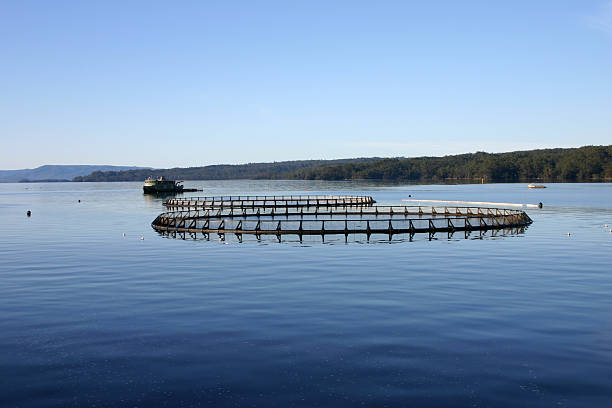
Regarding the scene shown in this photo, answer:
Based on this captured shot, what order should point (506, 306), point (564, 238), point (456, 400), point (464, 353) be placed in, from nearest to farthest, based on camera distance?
point (456, 400) < point (464, 353) < point (506, 306) < point (564, 238)

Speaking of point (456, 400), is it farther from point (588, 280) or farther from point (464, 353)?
point (588, 280)

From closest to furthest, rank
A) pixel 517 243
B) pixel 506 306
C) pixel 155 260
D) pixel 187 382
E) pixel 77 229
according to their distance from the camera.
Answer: pixel 187 382 → pixel 506 306 → pixel 155 260 → pixel 517 243 → pixel 77 229

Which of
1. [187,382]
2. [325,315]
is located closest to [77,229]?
[325,315]

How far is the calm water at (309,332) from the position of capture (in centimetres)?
1753

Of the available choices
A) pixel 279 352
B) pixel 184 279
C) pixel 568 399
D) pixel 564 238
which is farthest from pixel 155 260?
pixel 564 238

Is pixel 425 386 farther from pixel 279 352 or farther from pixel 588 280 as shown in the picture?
pixel 588 280

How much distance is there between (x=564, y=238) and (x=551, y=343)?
48.5 meters

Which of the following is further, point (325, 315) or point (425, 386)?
point (325, 315)

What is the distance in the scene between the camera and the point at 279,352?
21.3 meters

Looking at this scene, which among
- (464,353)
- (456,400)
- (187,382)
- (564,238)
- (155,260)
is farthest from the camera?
(564,238)

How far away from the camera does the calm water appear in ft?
57.5

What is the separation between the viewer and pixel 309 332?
24141 mm

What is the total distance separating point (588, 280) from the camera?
123 ft

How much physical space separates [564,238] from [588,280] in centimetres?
3094
